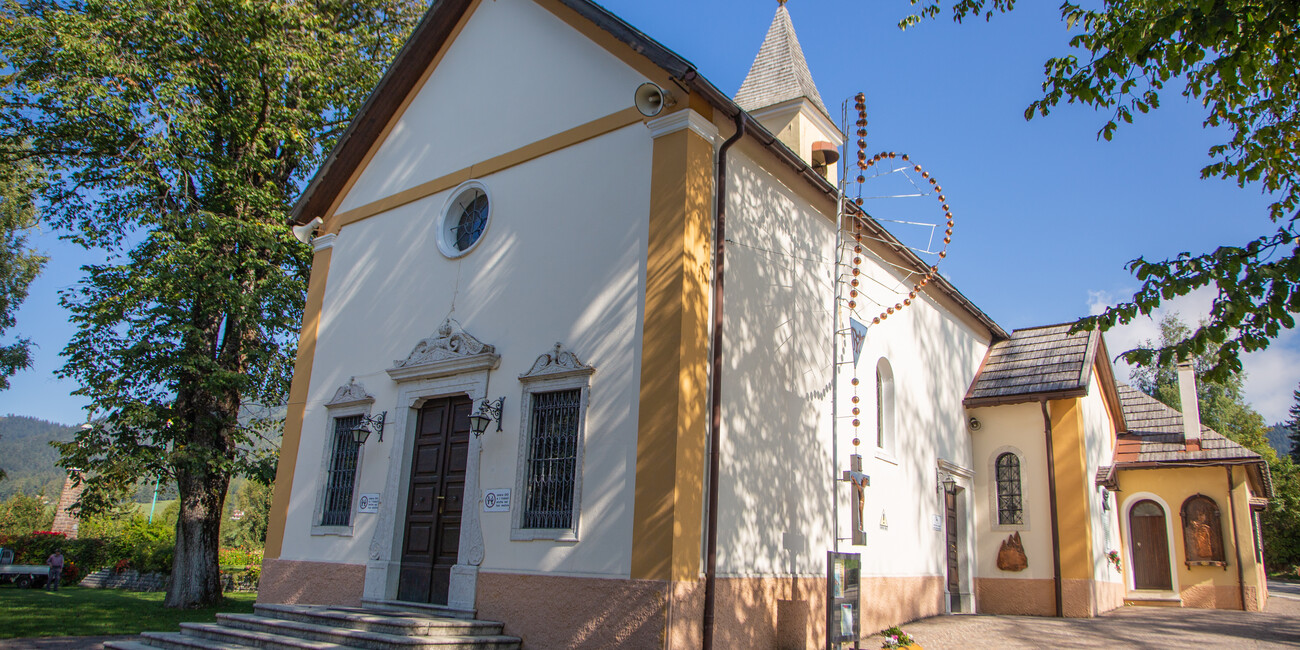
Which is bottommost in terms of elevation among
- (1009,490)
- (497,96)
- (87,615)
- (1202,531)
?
(87,615)

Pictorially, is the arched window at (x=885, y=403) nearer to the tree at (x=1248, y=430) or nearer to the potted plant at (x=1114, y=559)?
the potted plant at (x=1114, y=559)

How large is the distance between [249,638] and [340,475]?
2.85 m

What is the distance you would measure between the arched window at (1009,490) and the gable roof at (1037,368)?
3.83ft

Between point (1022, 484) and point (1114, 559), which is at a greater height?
point (1022, 484)

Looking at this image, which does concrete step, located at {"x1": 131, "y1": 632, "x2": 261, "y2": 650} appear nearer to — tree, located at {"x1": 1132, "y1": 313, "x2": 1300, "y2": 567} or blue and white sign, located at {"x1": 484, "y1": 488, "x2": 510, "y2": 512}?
blue and white sign, located at {"x1": 484, "y1": 488, "x2": 510, "y2": 512}

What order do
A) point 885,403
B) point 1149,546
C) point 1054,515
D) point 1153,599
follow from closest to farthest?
point 885,403 < point 1054,515 < point 1153,599 < point 1149,546

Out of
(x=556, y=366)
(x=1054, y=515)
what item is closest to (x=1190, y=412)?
(x=1054, y=515)

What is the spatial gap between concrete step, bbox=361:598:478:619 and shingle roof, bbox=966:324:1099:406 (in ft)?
36.7

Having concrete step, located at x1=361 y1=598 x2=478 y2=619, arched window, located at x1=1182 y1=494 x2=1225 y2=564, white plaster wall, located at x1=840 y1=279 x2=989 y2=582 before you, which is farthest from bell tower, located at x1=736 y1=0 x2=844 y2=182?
arched window, located at x1=1182 y1=494 x2=1225 y2=564

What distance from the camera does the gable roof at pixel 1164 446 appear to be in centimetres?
1759

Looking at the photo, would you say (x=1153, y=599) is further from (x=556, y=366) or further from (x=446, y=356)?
(x=446, y=356)

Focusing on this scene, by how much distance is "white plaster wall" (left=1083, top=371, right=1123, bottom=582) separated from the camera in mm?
15828

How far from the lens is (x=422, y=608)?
9.64 m

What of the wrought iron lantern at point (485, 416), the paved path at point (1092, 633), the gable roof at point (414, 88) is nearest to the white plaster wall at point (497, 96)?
the gable roof at point (414, 88)
